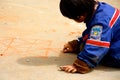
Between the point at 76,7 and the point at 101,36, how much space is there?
200 mm

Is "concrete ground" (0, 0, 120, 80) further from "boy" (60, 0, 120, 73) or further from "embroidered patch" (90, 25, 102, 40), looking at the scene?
"embroidered patch" (90, 25, 102, 40)

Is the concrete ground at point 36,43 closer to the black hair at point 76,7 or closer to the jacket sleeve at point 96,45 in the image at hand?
the jacket sleeve at point 96,45

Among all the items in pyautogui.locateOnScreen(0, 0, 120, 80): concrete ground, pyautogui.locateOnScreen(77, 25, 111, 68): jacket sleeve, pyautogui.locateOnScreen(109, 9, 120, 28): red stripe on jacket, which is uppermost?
pyautogui.locateOnScreen(109, 9, 120, 28): red stripe on jacket

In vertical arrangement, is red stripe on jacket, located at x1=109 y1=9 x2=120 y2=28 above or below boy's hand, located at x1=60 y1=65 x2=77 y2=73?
above

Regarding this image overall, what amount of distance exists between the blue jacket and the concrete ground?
0.10m

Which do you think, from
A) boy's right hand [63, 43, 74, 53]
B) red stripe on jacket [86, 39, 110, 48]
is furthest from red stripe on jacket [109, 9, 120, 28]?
boy's right hand [63, 43, 74, 53]

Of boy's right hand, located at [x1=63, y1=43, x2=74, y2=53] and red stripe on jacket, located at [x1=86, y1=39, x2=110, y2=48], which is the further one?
boy's right hand, located at [x1=63, y1=43, x2=74, y2=53]

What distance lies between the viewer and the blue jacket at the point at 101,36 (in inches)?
60.0

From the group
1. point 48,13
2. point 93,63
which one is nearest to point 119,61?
point 93,63

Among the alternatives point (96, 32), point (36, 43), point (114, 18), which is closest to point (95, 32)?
point (96, 32)

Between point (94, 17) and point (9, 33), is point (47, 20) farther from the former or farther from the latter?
point (94, 17)

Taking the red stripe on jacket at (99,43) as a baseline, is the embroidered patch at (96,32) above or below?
above

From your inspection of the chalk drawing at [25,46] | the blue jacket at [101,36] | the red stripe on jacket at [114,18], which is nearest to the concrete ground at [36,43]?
the chalk drawing at [25,46]

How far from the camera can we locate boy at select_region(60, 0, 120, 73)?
5.00ft
